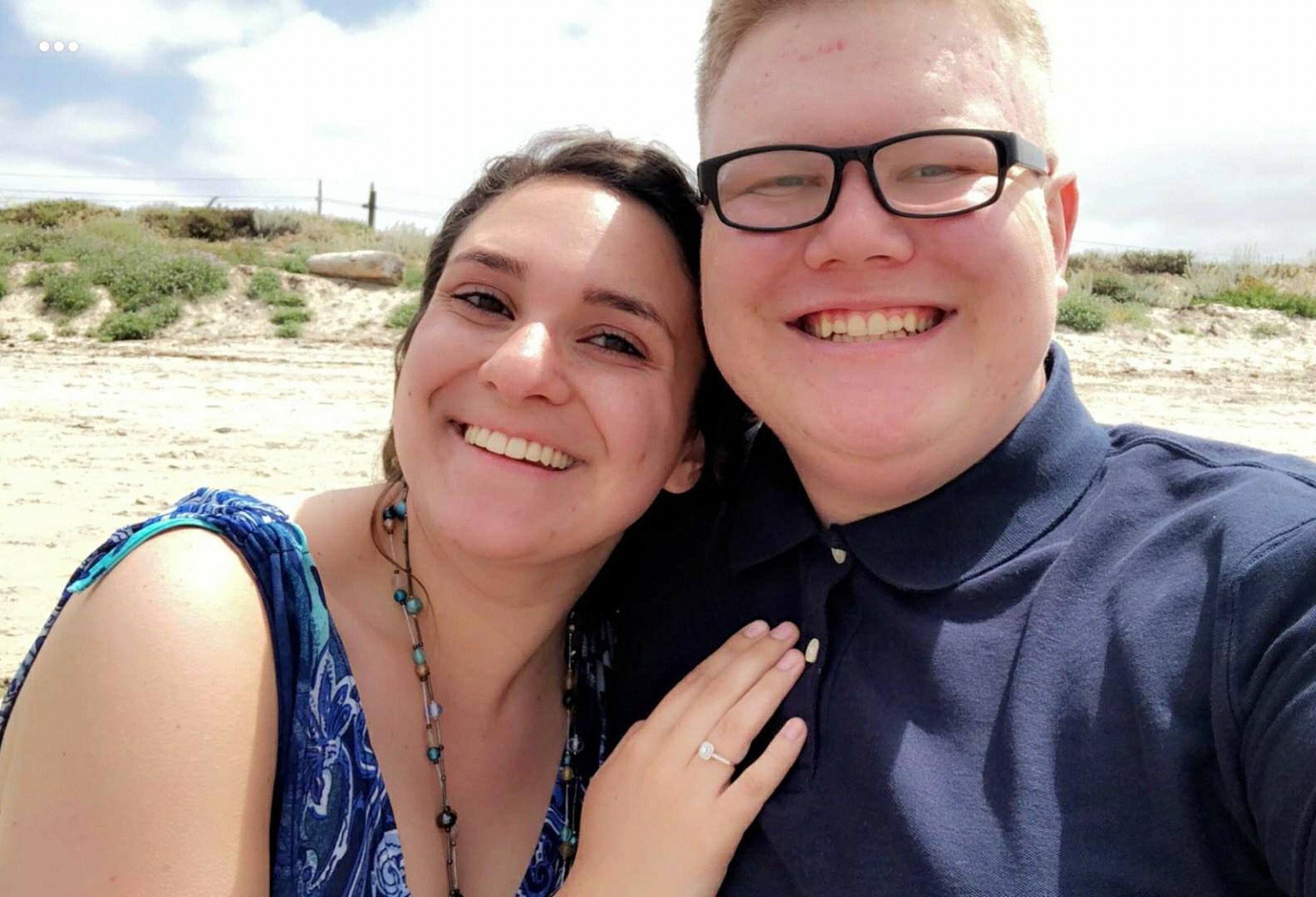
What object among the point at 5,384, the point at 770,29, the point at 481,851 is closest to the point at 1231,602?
the point at 770,29

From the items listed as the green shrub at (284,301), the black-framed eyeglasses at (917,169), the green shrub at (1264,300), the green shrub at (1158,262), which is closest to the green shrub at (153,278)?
the green shrub at (284,301)

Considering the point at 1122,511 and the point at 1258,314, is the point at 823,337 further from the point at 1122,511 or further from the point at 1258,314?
the point at 1258,314

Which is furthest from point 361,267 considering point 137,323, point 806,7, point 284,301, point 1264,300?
point 806,7

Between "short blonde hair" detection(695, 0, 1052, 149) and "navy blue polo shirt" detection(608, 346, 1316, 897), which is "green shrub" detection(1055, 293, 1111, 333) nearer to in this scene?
"short blonde hair" detection(695, 0, 1052, 149)

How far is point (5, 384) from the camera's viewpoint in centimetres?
954

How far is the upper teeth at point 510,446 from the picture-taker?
6.78 feet

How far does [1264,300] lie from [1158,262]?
11765mm

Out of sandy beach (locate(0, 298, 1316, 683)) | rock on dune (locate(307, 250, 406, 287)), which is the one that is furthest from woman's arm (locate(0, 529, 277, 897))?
rock on dune (locate(307, 250, 406, 287))

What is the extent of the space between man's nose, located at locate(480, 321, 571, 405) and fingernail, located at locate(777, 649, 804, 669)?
0.70m

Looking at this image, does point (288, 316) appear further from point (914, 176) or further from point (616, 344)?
point (914, 176)

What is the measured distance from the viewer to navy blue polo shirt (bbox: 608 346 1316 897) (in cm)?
132

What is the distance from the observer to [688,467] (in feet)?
7.77

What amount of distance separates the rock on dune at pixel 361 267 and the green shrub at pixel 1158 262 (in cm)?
1902

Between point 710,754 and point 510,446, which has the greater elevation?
point 510,446
